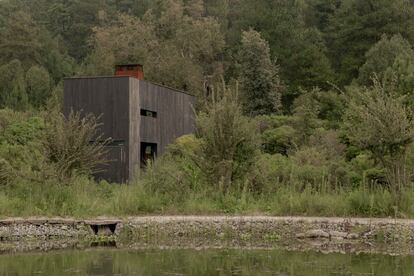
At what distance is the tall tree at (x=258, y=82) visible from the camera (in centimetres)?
4450

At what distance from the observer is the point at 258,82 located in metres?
44.8

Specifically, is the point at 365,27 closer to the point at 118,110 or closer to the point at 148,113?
the point at 148,113

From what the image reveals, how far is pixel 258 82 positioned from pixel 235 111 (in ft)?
84.2

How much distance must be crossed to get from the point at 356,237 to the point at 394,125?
3.04 meters

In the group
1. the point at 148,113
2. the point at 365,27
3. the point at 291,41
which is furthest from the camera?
the point at 291,41

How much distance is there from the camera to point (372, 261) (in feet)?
41.7

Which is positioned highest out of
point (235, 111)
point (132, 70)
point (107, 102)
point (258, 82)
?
point (258, 82)

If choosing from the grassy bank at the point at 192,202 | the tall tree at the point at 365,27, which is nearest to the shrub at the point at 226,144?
the grassy bank at the point at 192,202

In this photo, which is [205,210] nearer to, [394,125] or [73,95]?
[394,125]

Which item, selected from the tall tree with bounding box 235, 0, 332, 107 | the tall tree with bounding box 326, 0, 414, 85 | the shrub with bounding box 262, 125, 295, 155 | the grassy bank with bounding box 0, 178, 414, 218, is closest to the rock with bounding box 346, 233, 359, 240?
the grassy bank with bounding box 0, 178, 414, 218

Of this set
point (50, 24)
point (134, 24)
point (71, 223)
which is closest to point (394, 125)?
point (71, 223)

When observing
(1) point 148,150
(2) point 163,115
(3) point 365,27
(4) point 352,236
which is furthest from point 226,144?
(3) point 365,27

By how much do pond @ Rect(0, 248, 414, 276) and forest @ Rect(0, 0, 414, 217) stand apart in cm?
384

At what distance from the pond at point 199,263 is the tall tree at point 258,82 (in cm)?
3047
